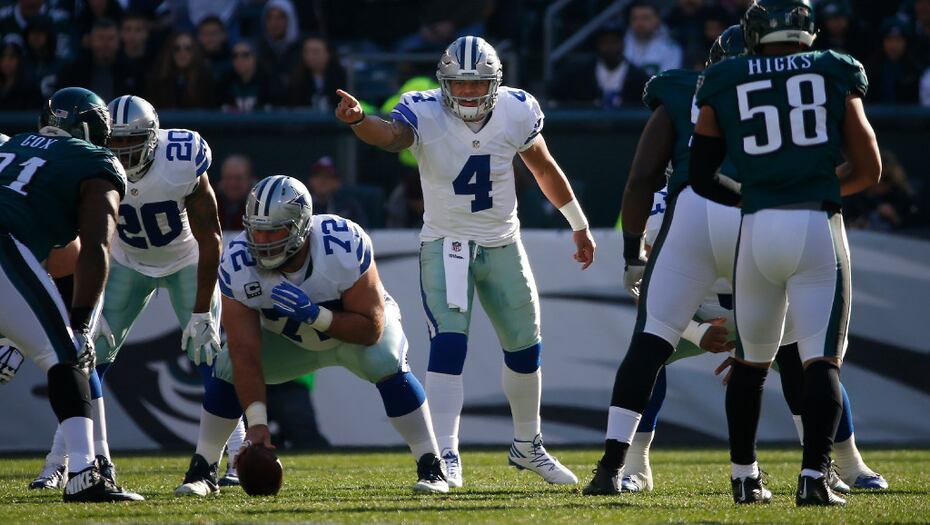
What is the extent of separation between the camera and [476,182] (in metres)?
6.18

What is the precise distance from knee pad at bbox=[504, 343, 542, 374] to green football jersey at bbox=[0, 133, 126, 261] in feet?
6.47

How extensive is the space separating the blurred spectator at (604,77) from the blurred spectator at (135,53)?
319 centimetres

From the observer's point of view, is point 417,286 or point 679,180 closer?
point 679,180

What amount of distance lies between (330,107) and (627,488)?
544 centimetres

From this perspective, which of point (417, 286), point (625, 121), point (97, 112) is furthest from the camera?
point (625, 121)

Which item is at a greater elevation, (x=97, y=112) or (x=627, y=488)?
(x=97, y=112)

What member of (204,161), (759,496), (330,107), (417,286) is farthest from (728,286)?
(330,107)

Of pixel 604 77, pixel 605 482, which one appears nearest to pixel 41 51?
pixel 604 77

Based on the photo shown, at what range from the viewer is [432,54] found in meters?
10.8

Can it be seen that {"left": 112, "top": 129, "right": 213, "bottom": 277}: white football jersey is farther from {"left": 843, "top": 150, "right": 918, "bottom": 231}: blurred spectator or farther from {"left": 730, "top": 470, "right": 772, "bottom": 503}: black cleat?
{"left": 843, "top": 150, "right": 918, "bottom": 231}: blurred spectator

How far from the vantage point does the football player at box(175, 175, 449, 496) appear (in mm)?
5297

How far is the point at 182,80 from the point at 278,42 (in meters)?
1.15

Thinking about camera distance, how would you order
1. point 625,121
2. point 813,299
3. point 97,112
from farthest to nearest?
point 625,121 → point 97,112 → point 813,299

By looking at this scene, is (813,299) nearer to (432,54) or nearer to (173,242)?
(173,242)
